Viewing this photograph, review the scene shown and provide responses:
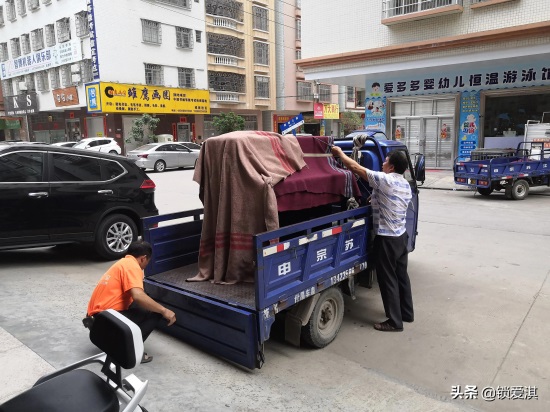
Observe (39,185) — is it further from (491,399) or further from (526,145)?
(526,145)

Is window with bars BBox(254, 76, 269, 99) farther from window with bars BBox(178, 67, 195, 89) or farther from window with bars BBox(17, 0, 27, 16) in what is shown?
window with bars BBox(17, 0, 27, 16)

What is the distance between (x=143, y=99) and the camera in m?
27.8

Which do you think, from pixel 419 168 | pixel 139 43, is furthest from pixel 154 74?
pixel 419 168

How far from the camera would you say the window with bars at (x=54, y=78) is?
29.8 metres

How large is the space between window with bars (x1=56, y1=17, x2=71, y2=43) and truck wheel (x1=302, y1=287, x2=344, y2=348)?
30.1 meters

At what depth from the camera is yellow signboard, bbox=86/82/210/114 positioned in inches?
1025

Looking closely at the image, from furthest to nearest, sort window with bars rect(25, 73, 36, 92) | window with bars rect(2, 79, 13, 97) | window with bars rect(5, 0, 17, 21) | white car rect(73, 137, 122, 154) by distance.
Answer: window with bars rect(2, 79, 13, 97) < window with bars rect(5, 0, 17, 21) < window with bars rect(25, 73, 36, 92) < white car rect(73, 137, 122, 154)

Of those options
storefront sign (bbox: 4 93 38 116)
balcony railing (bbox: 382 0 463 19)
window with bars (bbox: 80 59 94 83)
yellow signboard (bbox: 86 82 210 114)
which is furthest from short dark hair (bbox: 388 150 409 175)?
storefront sign (bbox: 4 93 38 116)

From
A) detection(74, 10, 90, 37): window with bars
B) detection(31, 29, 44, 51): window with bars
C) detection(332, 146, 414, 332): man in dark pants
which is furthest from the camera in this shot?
detection(31, 29, 44, 51): window with bars

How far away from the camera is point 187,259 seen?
4.56m

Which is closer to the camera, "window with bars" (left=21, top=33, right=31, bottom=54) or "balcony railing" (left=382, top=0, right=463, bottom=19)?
"balcony railing" (left=382, top=0, right=463, bottom=19)

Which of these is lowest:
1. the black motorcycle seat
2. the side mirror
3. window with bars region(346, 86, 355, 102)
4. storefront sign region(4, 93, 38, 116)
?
the black motorcycle seat

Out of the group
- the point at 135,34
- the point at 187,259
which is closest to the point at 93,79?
the point at 135,34

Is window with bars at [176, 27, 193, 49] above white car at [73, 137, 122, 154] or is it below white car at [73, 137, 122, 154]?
above
